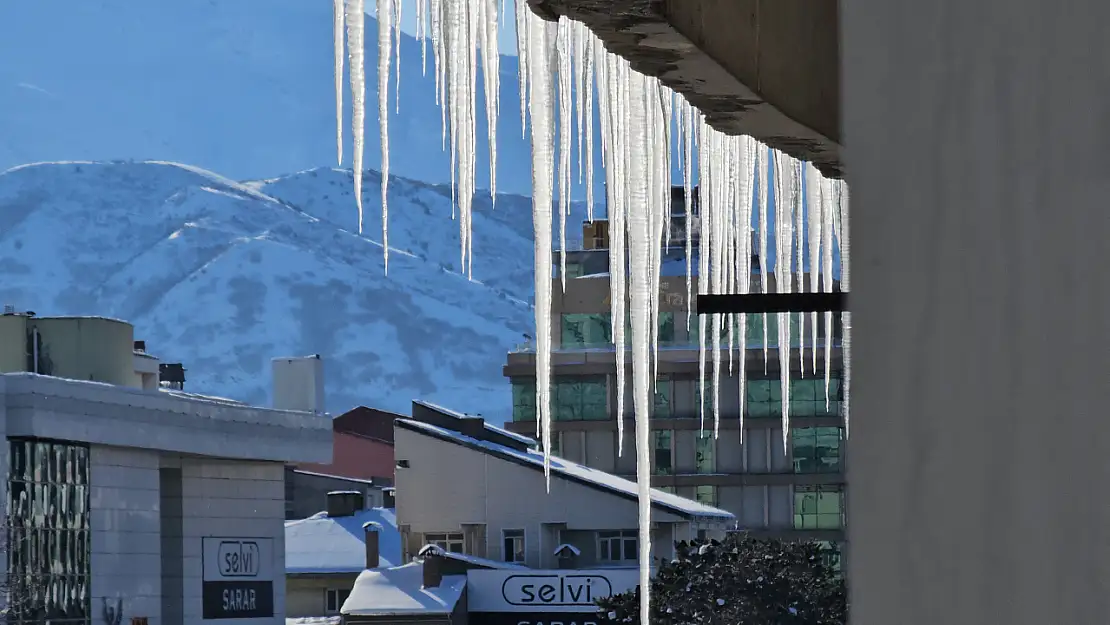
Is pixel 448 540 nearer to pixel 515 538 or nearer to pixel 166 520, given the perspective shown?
pixel 515 538

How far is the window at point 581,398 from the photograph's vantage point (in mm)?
59562

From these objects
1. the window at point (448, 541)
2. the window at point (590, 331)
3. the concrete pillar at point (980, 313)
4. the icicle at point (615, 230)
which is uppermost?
the window at point (590, 331)

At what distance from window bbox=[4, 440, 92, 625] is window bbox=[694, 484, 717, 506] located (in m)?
30.2

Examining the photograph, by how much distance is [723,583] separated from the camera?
25953 mm

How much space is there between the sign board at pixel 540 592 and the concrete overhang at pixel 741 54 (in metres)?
48.1

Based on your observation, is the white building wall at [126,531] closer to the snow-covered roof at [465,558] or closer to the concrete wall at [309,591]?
the snow-covered roof at [465,558]

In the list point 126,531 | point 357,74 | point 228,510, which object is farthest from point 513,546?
point 357,74

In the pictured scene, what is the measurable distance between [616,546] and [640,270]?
164ft

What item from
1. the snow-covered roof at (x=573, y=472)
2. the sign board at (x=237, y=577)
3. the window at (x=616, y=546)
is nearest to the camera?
the sign board at (x=237, y=577)

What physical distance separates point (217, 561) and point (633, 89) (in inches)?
1468

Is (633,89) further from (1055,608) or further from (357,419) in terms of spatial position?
(357,419)

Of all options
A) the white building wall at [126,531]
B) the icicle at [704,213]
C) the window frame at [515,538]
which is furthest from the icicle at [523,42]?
the window frame at [515,538]

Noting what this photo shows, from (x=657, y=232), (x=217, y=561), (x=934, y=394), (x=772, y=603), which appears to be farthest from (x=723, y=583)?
(x=934, y=394)

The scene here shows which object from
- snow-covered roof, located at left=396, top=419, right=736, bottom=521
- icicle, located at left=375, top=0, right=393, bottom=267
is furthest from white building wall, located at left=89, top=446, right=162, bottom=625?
icicle, located at left=375, top=0, right=393, bottom=267
